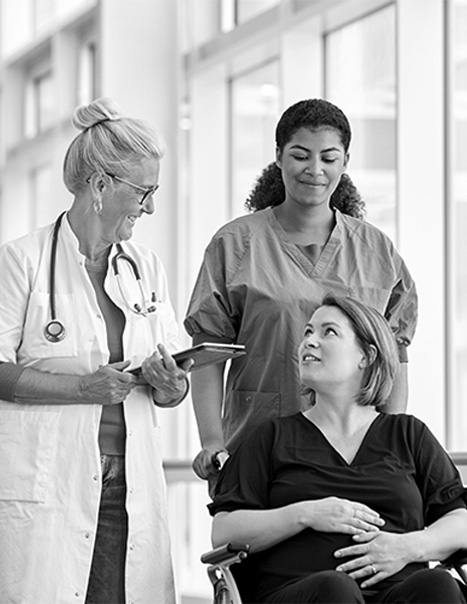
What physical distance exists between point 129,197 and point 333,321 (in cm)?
51

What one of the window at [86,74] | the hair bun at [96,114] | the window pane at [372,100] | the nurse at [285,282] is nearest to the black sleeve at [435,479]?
the nurse at [285,282]

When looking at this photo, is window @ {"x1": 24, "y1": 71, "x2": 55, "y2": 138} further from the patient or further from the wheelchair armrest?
the wheelchair armrest

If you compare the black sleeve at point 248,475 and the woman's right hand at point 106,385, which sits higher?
the woman's right hand at point 106,385

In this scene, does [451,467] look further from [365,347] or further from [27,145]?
[27,145]

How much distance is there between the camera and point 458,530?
101 inches

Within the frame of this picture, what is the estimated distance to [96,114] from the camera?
268cm

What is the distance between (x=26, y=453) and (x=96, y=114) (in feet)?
2.36

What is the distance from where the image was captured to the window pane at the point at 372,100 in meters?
4.75

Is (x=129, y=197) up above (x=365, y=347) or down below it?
above

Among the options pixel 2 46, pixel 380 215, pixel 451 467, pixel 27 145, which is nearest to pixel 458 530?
pixel 451 467

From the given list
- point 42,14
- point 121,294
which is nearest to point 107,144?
point 121,294

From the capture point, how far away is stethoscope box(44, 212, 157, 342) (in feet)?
8.64

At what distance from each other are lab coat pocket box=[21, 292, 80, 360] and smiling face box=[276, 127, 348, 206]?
0.59 meters

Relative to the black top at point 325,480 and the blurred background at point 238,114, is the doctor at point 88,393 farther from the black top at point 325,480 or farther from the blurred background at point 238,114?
the blurred background at point 238,114
